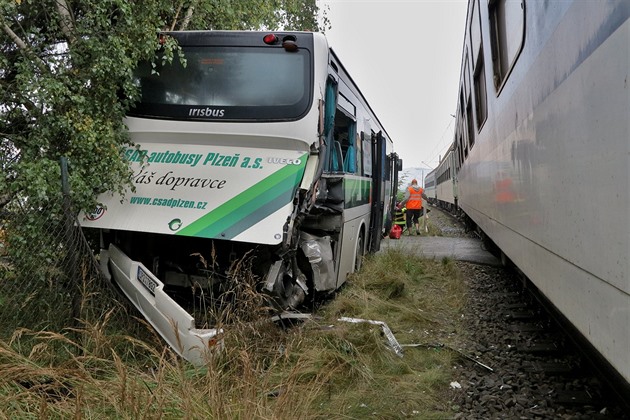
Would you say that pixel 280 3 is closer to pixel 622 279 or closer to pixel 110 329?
pixel 110 329

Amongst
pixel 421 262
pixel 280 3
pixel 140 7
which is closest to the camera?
pixel 140 7

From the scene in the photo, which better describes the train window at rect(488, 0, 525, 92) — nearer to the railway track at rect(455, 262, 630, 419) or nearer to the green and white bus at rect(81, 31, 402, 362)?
the green and white bus at rect(81, 31, 402, 362)

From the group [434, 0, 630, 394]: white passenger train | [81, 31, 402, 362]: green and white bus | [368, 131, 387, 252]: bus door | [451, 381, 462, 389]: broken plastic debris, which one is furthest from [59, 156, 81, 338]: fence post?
[368, 131, 387, 252]: bus door

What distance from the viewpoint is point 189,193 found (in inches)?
178

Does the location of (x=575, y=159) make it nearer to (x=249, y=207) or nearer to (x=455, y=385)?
(x=455, y=385)

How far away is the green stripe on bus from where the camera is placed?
431 centimetres

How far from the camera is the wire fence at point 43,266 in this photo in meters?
4.04

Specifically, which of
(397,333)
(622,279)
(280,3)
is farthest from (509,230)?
(280,3)

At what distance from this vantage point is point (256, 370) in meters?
3.04

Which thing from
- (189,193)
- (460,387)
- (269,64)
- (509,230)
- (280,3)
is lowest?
(460,387)

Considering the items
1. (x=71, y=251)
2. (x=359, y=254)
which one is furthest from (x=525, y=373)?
(x=359, y=254)

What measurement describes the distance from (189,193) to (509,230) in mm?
2765

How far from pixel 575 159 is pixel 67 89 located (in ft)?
11.7

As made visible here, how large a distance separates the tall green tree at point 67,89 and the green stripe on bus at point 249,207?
2.71 feet
